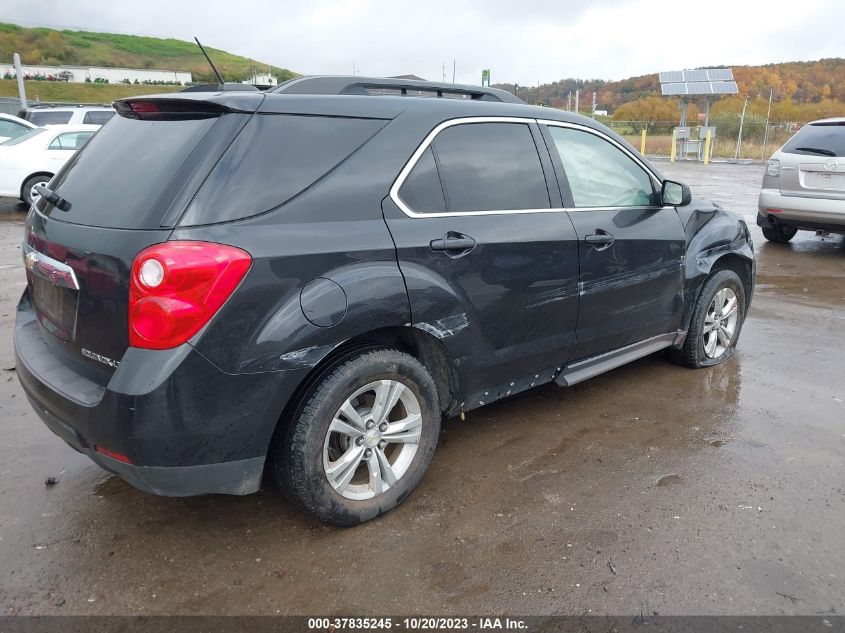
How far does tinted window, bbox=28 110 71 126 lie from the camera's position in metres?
15.0

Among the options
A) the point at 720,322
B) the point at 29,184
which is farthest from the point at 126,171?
the point at 29,184

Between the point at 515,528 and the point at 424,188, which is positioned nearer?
the point at 515,528

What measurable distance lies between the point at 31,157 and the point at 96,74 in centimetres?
7764

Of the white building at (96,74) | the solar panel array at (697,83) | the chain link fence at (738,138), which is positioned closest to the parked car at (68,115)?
the chain link fence at (738,138)

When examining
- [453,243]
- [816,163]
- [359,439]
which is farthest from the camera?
[816,163]

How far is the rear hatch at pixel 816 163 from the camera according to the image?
8141 mm

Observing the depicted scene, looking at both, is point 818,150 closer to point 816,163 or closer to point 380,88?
point 816,163

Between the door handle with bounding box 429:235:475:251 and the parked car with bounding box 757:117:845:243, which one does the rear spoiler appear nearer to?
the door handle with bounding box 429:235:475:251

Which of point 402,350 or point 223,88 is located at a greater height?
point 223,88

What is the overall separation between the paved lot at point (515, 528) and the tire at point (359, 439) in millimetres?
148

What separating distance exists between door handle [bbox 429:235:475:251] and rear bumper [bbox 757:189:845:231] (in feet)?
23.6

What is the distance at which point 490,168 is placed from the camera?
127 inches

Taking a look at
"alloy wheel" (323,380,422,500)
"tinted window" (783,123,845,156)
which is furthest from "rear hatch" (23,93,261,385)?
"tinted window" (783,123,845,156)

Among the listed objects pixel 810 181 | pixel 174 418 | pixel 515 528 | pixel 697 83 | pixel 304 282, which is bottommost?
pixel 515 528
